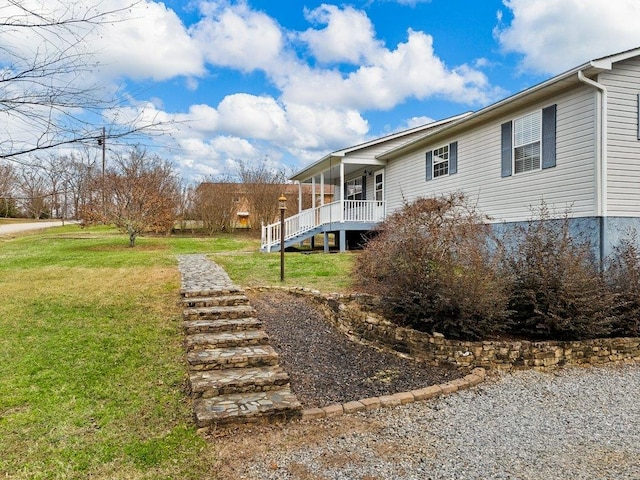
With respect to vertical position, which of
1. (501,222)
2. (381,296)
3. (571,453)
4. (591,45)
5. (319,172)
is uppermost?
(591,45)

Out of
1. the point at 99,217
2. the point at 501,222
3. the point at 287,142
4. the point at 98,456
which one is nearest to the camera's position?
the point at 98,456

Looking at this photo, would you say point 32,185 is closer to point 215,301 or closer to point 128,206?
point 215,301

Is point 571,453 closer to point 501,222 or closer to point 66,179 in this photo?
point 66,179

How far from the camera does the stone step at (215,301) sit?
682 centimetres

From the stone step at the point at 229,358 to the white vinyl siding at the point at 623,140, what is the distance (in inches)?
271

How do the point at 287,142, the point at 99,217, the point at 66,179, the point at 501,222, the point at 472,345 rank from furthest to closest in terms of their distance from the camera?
the point at 287,142 → the point at 99,217 → the point at 501,222 → the point at 472,345 → the point at 66,179

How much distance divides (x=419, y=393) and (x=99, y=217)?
14217 mm

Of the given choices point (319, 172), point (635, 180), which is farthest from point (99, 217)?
point (635, 180)

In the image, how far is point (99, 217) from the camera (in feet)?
50.8

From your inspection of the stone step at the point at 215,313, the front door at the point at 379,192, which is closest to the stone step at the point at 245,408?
the stone step at the point at 215,313

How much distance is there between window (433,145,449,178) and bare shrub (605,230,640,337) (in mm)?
6433

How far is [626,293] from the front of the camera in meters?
6.39

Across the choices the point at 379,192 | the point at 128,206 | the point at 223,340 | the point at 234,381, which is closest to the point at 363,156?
the point at 379,192

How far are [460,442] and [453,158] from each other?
32.6 feet
